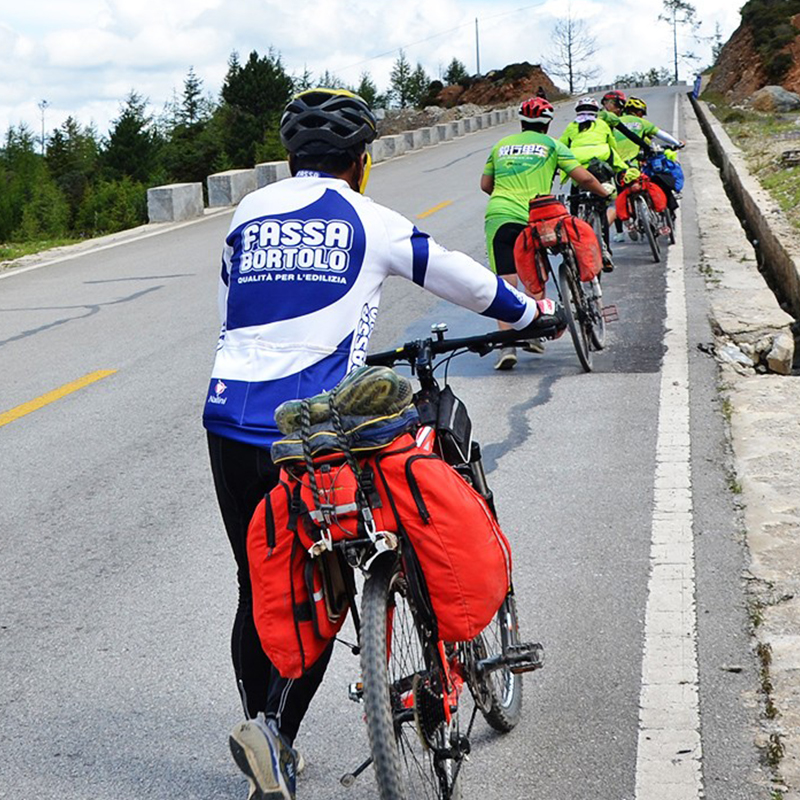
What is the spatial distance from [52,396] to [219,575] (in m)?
4.21

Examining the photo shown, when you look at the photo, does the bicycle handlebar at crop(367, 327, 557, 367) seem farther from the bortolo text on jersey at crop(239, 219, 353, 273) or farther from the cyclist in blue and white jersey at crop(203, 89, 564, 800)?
the bortolo text on jersey at crop(239, 219, 353, 273)

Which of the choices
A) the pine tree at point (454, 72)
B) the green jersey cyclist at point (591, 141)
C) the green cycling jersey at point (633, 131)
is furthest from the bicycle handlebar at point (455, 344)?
the pine tree at point (454, 72)

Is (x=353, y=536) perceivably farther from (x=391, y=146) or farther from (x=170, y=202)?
(x=391, y=146)

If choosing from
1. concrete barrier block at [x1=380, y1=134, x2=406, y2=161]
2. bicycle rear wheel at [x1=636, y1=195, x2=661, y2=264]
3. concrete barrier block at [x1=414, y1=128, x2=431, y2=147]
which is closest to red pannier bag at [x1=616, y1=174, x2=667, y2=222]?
bicycle rear wheel at [x1=636, y1=195, x2=661, y2=264]

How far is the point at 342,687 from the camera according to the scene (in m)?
4.78

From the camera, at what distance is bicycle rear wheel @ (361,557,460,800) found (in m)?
3.01

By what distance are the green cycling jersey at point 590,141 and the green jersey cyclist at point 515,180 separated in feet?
11.8

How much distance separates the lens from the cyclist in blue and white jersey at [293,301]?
341 cm

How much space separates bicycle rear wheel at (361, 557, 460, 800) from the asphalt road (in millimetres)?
604

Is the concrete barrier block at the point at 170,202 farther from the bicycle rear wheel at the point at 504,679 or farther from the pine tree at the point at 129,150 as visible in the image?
the pine tree at the point at 129,150

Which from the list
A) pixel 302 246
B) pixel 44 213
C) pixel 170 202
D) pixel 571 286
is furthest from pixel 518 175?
pixel 44 213

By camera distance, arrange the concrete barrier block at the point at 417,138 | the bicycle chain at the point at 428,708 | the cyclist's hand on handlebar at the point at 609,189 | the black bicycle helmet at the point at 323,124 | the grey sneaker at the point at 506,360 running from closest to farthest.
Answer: the bicycle chain at the point at 428,708
the black bicycle helmet at the point at 323,124
the grey sneaker at the point at 506,360
the cyclist's hand on handlebar at the point at 609,189
the concrete barrier block at the point at 417,138

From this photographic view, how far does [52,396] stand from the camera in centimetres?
973

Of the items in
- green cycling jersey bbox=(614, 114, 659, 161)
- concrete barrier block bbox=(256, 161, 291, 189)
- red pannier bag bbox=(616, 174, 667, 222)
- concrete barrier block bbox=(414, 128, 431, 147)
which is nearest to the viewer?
red pannier bag bbox=(616, 174, 667, 222)
